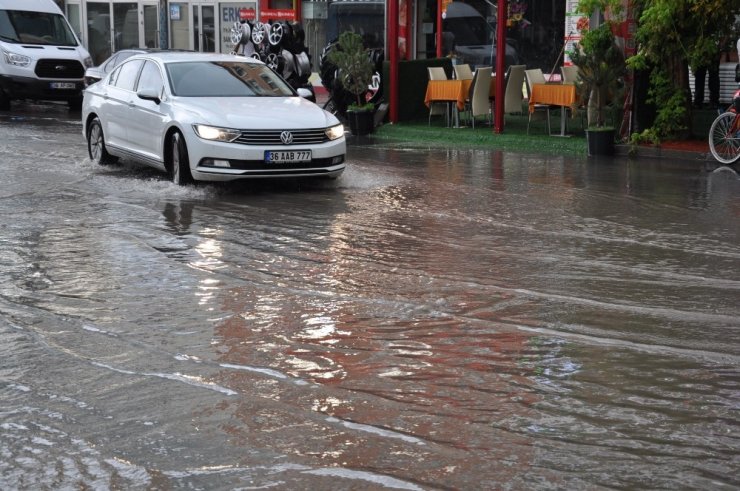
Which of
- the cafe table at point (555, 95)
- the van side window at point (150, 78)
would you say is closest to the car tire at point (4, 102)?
the cafe table at point (555, 95)

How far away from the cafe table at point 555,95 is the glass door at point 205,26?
1859 centimetres

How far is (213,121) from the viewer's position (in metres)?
12.9

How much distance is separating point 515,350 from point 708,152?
11.3 m

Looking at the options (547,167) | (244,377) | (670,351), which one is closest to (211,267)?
(244,377)

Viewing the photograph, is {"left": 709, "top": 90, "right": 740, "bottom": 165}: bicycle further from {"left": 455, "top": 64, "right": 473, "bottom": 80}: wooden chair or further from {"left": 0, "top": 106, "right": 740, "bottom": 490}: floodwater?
{"left": 455, "top": 64, "right": 473, "bottom": 80}: wooden chair

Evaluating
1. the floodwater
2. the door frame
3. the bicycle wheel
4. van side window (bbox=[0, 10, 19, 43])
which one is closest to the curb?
the bicycle wheel

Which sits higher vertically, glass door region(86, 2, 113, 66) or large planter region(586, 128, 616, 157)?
glass door region(86, 2, 113, 66)

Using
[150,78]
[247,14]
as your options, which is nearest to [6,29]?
[247,14]

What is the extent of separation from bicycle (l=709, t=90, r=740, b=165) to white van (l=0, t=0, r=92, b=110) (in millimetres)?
16380

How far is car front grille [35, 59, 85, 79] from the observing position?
27188 millimetres

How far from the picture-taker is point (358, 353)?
6.60 m

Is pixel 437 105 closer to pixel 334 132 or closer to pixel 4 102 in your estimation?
pixel 334 132

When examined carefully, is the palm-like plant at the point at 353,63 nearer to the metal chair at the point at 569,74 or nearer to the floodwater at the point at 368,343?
the metal chair at the point at 569,74

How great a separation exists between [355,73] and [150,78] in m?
7.59
